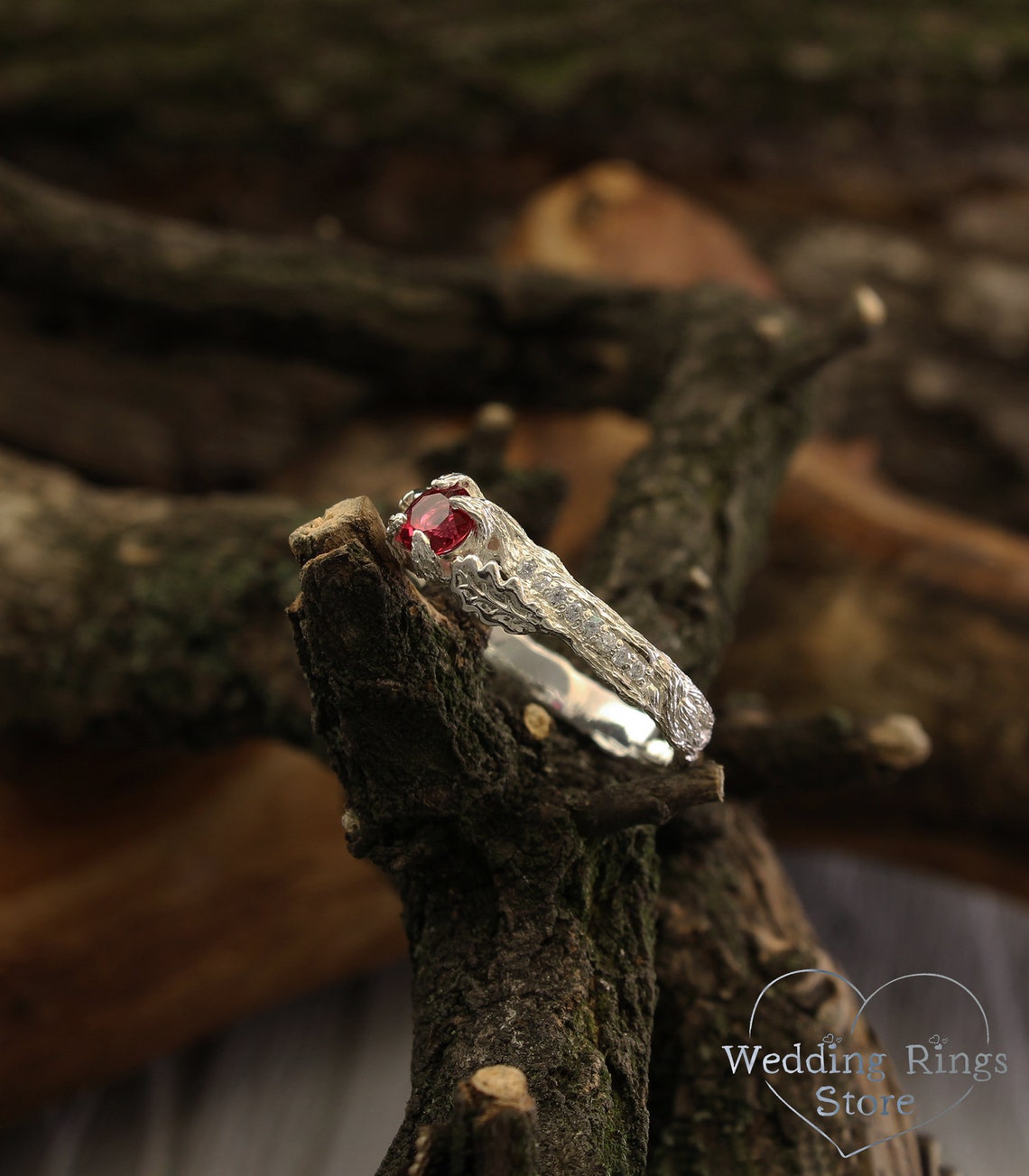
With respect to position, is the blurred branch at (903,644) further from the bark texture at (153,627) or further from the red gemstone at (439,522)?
the red gemstone at (439,522)

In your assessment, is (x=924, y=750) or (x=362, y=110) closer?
(x=924, y=750)

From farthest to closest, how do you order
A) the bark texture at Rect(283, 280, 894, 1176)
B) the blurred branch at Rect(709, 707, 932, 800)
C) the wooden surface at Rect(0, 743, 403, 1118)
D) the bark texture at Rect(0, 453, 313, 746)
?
the wooden surface at Rect(0, 743, 403, 1118) → the bark texture at Rect(0, 453, 313, 746) → the blurred branch at Rect(709, 707, 932, 800) → the bark texture at Rect(283, 280, 894, 1176)

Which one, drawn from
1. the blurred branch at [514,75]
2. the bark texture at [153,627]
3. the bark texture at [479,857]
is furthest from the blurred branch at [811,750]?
the blurred branch at [514,75]

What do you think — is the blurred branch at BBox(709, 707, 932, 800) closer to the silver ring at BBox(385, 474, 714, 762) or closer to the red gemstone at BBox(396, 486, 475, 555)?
the silver ring at BBox(385, 474, 714, 762)

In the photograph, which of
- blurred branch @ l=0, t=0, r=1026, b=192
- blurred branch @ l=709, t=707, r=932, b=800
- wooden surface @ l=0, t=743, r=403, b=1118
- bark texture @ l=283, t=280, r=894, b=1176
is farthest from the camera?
blurred branch @ l=0, t=0, r=1026, b=192

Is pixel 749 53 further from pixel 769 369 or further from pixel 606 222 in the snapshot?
pixel 769 369

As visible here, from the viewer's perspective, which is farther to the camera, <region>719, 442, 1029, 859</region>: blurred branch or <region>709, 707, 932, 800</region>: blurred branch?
<region>719, 442, 1029, 859</region>: blurred branch

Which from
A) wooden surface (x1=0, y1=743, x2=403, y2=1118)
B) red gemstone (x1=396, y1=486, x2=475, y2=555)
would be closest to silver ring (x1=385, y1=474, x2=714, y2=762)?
red gemstone (x1=396, y1=486, x2=475, y2=555)

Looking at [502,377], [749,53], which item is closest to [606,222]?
[749,53]
